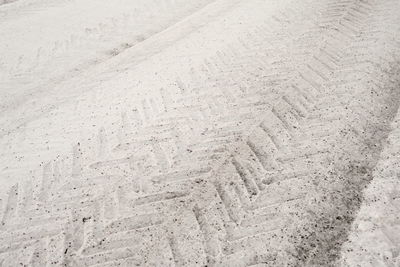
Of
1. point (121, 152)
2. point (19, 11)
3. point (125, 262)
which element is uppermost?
point (19, 11)

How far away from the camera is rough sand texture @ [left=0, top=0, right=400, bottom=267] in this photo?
316 cm

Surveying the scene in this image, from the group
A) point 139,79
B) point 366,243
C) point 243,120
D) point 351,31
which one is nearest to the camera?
point 366,243

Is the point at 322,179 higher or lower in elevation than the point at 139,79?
lower

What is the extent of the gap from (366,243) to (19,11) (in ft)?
29.3

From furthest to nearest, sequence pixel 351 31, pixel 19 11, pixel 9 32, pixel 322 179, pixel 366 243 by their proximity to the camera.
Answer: pixel 19 11, pixel 9 32, pixel 351 31, pixel 322 179, pixel 366 243

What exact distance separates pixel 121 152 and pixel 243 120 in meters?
1.67

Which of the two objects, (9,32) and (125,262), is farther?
(9,32)

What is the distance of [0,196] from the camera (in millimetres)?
3709

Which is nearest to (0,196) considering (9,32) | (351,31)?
(9,32)

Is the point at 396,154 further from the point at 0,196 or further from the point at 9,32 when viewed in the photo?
the point at 9,32

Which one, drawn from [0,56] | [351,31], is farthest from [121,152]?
[351,31]

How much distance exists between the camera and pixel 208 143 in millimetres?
4164

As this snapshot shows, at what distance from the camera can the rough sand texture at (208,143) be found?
316 cm

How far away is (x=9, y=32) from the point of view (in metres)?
7.25
